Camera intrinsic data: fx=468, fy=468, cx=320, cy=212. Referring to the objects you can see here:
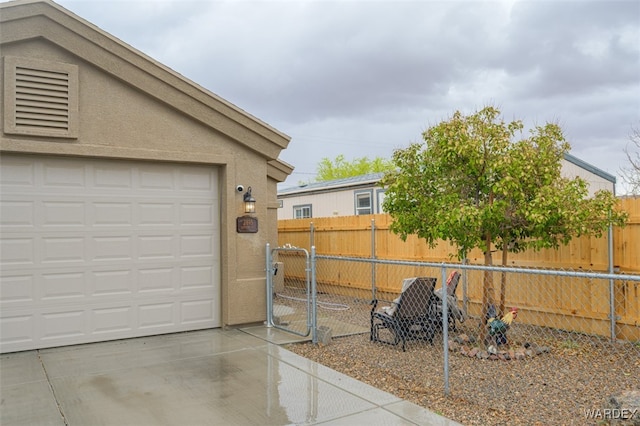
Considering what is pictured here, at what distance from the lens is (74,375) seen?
512cm

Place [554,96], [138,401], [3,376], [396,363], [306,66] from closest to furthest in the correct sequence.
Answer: [138,401] < [3,376] < [396,363] < [306,66] < [554,96]

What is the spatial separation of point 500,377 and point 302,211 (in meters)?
14.0

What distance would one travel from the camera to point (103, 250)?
261 inches

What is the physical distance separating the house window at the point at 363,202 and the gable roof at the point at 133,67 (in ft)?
26.6

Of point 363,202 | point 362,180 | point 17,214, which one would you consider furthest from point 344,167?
point 17,214

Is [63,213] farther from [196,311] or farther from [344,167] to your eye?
[344,167]

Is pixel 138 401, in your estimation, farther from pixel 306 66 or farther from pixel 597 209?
pixel 306 66

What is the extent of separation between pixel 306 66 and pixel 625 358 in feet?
51.8

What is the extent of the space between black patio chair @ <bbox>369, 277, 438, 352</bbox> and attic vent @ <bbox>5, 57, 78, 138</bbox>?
4935 millimetres

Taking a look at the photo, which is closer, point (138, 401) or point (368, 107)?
point (138, 401)

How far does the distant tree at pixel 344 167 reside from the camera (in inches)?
1581

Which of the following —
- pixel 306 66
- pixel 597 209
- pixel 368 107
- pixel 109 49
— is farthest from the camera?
pixel 368 107

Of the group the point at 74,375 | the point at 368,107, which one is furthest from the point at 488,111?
the point at 368,107

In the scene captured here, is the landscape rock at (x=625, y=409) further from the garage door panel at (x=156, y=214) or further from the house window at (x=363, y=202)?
the house window at (x=363, y=202)
